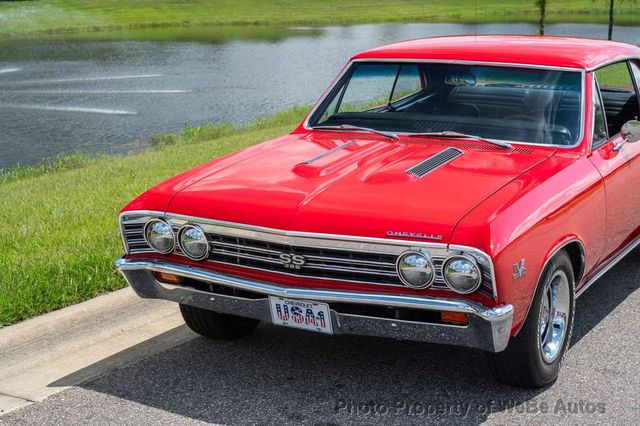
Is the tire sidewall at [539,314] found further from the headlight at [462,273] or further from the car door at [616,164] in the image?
the car door at [616,164]

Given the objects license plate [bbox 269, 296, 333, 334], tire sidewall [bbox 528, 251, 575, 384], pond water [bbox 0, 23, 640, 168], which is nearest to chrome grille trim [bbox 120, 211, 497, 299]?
license plate [bbox 269, 296, 333, 334]

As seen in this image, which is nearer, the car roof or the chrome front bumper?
the chrome front bumper

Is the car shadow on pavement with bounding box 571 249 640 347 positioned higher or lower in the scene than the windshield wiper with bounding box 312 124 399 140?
lower

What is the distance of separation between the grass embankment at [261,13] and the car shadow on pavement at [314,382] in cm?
5473

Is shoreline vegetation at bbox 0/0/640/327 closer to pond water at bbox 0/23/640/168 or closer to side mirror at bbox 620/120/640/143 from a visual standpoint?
pond water at bbox 0/23/640/168

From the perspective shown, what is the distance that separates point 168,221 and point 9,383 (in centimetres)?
118

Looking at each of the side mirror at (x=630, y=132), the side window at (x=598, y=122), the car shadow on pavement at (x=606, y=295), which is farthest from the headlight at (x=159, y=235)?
the side mirror at (x=630, y=132)

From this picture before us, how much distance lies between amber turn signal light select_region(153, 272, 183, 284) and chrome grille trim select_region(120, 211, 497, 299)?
17 cm

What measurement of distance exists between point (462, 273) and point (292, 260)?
2.59ft

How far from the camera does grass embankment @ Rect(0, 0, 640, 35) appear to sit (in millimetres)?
61500

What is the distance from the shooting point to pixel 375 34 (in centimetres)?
5334

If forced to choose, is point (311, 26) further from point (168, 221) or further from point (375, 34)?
point (168, 221)

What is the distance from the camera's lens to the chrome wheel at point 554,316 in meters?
4.56

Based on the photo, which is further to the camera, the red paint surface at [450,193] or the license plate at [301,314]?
the license plate at [301,314]
